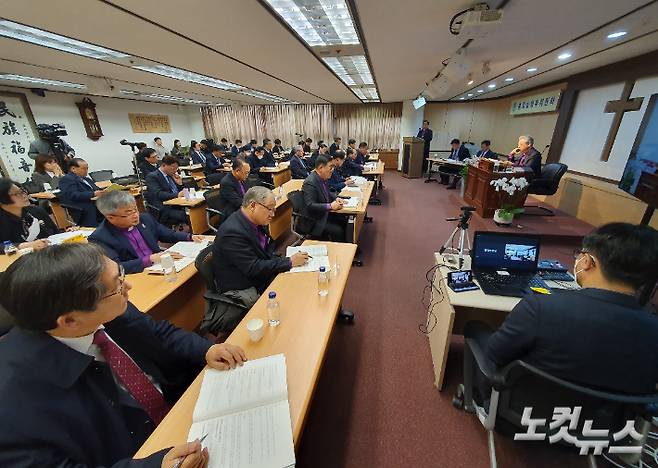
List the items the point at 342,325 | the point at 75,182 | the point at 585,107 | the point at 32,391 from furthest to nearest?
the point at 585,107 < the point at 75,182 < the point at 342,325 < the point at 32,391

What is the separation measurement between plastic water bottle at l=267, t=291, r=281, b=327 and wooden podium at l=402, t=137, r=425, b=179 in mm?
8640

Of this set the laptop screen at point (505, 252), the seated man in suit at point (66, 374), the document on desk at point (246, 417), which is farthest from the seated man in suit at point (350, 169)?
the seated man in suit at point (66, 374)

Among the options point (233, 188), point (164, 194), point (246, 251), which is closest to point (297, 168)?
point (233, 188)

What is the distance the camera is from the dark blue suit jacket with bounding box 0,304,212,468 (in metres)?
0.65

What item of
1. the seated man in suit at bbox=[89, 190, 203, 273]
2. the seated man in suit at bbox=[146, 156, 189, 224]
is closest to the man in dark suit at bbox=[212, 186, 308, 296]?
the seated man in suit at bbox=[89, 190, 203, 273]

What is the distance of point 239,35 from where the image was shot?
292cm

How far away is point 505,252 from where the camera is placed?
1.84m

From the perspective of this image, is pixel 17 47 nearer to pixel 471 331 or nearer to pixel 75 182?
pixel 75 182

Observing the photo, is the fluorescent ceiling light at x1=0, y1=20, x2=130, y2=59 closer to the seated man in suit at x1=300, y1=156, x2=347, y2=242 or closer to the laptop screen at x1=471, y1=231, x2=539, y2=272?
the seated man in suit at x1=300, y1=156, x2=347, y2=242

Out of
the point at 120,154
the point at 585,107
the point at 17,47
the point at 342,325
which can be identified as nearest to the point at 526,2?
the point at 342,325

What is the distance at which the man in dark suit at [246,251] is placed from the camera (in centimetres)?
186

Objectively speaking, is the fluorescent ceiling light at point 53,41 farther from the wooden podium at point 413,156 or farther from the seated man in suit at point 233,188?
the wooden podium at point 413,156

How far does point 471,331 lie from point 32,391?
5.67 feet

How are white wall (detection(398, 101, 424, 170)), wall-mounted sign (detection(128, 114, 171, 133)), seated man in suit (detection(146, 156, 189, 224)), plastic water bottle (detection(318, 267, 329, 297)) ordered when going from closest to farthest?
plastic water bottle (detection(318, 267, 329, 297)), seated man in suit (detection(146, 156, 189, 224)), wall-mounted sign (detection(128, 114, 171, 133)), white wall (detection(398, 101, 424, 170))
